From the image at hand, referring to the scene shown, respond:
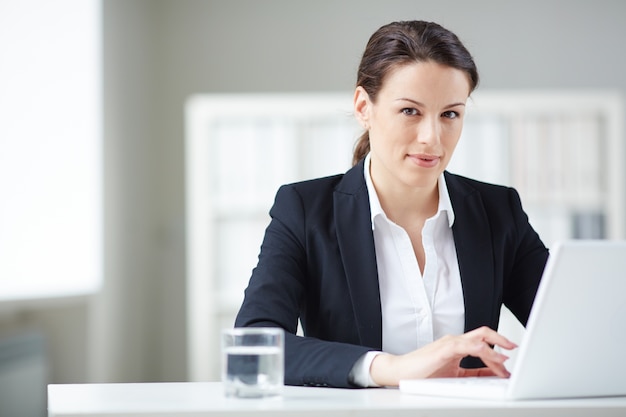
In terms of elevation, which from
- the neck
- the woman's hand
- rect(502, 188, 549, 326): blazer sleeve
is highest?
the neck

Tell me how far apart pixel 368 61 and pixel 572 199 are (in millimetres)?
2964

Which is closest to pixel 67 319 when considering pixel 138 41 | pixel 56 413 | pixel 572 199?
pixel 138 41

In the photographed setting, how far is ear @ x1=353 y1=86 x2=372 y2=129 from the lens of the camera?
6.66ft

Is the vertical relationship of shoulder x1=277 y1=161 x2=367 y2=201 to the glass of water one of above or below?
above

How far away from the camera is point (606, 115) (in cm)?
471

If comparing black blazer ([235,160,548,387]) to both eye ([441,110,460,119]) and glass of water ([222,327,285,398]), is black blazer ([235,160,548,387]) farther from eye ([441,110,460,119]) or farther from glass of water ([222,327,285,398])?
glass of water ([222,327,285,398])

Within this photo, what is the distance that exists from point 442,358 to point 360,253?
47 cm

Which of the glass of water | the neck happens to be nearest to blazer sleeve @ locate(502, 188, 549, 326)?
the neck

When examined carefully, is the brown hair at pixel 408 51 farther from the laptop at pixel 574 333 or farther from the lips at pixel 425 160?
the laptop at pixel 574 333

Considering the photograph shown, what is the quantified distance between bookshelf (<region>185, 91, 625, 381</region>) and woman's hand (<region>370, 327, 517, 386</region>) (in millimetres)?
3128

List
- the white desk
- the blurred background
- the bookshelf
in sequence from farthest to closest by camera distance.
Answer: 1. the blurred background
2. the bookshelf
3. the white desk

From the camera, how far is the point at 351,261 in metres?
1.89

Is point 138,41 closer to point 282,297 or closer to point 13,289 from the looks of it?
point 13,289

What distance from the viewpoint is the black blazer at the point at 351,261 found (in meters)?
1.84
